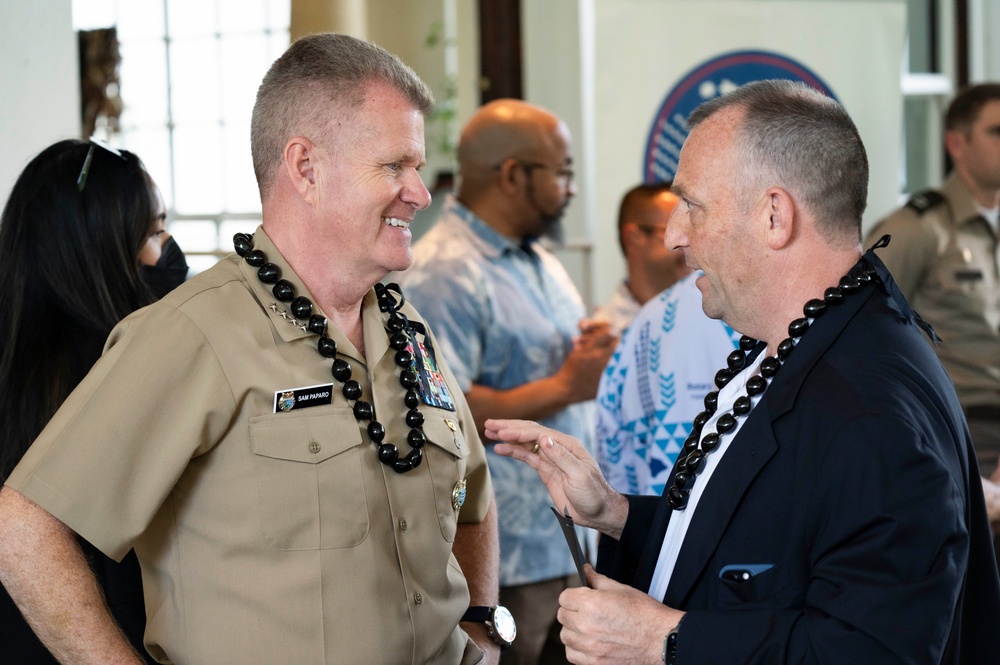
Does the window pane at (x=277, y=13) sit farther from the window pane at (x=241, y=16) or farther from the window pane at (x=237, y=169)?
the window pane at (x=237, y=169)

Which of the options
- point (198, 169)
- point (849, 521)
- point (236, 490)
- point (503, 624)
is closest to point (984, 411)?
point (503, 624)

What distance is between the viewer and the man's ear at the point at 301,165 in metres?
1.69

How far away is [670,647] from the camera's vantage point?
1393 mm

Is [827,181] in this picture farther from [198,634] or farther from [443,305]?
[443,305]

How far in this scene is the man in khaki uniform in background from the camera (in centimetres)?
149

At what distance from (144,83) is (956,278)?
6.75 m

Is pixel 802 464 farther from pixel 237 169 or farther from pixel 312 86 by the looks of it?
pixel 237 169

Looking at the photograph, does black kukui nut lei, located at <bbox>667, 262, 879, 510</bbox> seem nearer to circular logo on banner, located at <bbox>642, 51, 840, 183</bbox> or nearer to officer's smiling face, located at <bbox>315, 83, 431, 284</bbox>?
officer's smiling face, located at <bbox>315, 83, 431, 284</bbox>

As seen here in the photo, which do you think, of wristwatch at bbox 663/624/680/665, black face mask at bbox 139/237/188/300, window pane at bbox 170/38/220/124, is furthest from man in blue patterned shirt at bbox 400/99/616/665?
window pane at bbox 170/38/220/124

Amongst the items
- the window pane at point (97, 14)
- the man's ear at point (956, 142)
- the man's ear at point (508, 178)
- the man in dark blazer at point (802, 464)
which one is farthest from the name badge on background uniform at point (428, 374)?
the window pane at point (97, 14)

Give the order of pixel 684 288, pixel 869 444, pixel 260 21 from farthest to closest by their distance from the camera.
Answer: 1. pixel 260 21
2. pixel 684 288
3. pixel 869 444

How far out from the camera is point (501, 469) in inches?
122

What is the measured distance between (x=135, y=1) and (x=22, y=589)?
26.2ft

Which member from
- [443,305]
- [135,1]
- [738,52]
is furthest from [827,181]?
[135,1]
